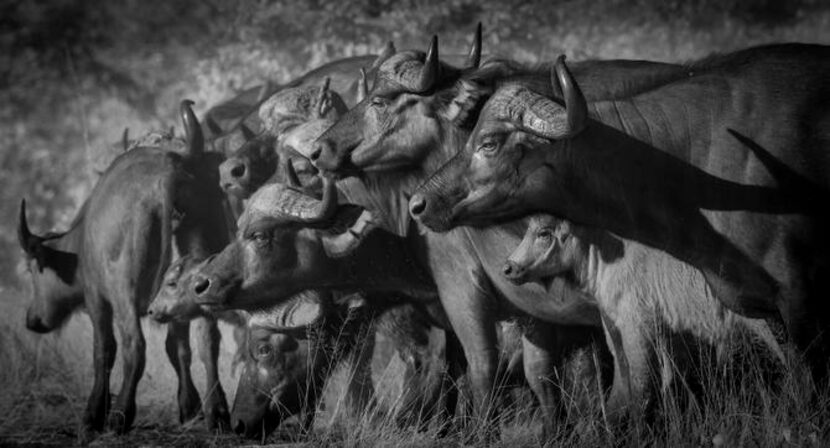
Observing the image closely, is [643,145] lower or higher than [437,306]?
higher

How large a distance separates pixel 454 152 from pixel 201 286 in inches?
61.5

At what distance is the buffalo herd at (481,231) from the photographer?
18.8 feet

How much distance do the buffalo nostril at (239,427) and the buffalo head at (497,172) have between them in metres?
1.83

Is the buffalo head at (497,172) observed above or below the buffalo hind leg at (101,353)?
above

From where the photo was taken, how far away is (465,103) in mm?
6609

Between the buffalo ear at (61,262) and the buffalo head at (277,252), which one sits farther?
the buffalo ear at (61,262)

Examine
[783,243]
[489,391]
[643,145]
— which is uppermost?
[643,145]

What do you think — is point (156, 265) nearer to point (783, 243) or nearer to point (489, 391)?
point (489, 391)

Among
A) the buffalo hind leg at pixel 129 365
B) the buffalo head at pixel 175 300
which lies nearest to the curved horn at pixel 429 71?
the buffalo head at pixel 175 300

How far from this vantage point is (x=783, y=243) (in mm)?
5617

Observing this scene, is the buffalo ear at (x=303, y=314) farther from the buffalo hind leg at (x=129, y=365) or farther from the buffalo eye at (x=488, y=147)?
the buffalo eye at (x=488, y=147)

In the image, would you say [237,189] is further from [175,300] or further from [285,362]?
[285,362]

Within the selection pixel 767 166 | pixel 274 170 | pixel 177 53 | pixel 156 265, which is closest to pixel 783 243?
pixel 767 166

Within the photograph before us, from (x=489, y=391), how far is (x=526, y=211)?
114cm
